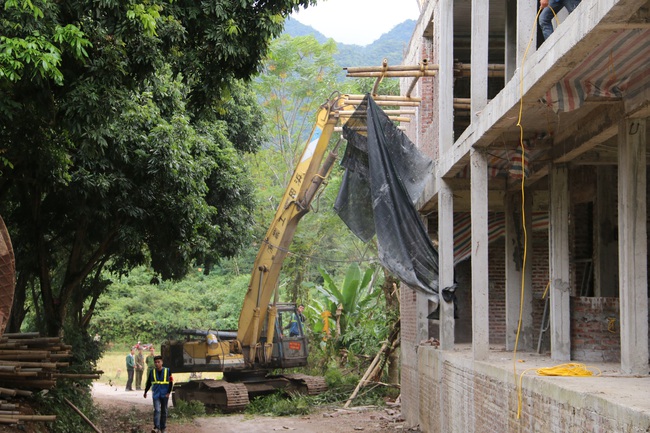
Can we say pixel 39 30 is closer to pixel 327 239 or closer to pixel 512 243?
pixel 512 243

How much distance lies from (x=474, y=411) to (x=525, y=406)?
261cm

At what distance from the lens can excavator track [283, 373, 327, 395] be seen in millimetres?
22203

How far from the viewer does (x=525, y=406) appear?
8.57 metres

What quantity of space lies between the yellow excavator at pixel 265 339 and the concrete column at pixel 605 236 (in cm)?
787

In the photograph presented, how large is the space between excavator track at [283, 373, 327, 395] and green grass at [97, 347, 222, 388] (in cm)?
805

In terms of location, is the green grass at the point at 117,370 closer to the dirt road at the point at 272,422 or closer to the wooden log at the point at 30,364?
the dirt road at the point at 272,422

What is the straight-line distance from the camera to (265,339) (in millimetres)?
22672

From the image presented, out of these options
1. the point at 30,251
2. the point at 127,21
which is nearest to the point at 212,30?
the point at 127,21

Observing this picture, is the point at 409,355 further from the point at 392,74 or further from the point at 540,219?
the point at 392,74

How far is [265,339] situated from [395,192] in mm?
8888

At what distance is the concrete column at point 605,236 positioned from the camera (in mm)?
12492

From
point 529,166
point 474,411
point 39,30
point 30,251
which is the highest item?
point 39,30

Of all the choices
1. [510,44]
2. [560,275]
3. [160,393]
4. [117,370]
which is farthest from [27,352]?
[117,370]

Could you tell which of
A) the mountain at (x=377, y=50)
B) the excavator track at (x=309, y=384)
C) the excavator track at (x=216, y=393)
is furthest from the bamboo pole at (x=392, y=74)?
the mountain at (x=377, y=50)
